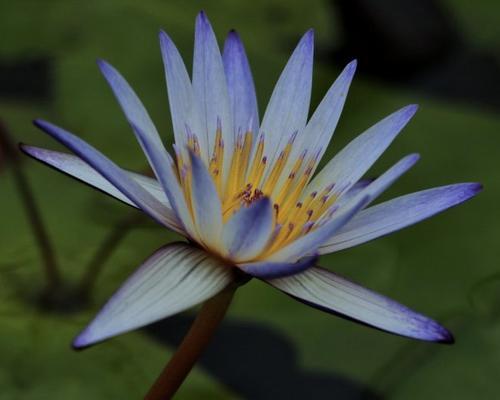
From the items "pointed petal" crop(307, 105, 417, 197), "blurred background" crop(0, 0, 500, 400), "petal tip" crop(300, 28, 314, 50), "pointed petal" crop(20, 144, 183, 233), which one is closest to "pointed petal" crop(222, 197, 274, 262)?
"pointed petal" crop(20, 144, 183, 233)

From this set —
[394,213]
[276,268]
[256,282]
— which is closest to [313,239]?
[276,268]

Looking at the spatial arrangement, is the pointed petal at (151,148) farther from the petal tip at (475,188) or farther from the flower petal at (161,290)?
the petal tip at (475,188)

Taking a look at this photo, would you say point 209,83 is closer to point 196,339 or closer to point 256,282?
point 196,339

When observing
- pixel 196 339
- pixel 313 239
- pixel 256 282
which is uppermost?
pixel 313 239

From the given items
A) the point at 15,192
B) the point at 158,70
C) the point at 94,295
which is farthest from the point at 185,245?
the point at 158,70

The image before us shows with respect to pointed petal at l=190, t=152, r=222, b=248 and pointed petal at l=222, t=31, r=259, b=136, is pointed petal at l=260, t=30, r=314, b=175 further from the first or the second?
pointed petal at l=190, t=152, r=222, b=248

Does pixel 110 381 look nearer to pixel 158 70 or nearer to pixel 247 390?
pixel 247 390
